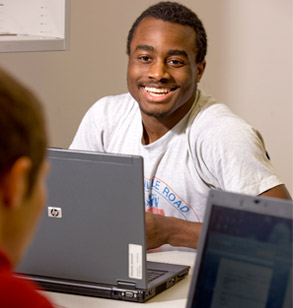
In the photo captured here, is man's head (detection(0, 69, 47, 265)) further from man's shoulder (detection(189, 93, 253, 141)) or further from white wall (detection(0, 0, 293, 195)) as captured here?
white wall (detection(0, 0, 293, 195))

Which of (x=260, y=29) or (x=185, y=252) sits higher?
(x=260, y=29)

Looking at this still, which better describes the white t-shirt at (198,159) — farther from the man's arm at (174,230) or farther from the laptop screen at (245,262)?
the laptop screen at (245,262)

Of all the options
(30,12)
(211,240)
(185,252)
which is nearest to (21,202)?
(211,240)

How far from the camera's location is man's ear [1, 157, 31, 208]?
76 cm

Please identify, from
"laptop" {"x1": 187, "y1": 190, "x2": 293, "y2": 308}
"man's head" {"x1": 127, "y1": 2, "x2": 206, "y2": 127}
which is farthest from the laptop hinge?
"man's head" {"x1": 127, "y1": 2, "x2": 206, "y2": 127}

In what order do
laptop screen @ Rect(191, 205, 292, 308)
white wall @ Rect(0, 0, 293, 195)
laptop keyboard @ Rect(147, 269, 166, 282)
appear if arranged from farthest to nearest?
white wall @ Rect(0, 0, 293, 195), laptop keyboard @ Rect(147, 269, 166, 282), laptop screen @ Rect(191, 205, 292, 308)

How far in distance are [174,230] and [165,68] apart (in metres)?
0.52

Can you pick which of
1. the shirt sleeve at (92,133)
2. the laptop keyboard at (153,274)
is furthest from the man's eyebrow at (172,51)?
the laptop keyboard at (153,274)

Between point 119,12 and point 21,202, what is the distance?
274 cm

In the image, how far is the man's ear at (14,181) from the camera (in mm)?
761

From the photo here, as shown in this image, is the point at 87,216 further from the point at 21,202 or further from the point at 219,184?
the point at 21,202

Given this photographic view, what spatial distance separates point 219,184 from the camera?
82.4 inches

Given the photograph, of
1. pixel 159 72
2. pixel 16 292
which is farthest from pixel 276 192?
pixel 16 292

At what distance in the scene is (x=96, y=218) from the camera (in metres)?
1.55
